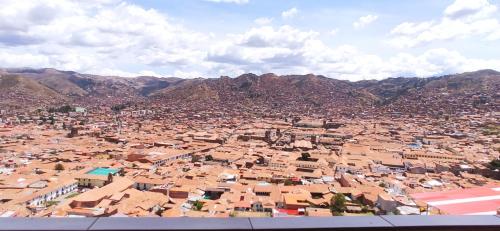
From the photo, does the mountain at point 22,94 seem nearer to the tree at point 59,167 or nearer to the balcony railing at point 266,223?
the tree at point 59,167

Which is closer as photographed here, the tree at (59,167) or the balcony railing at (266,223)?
the balcony railing at (266,223)

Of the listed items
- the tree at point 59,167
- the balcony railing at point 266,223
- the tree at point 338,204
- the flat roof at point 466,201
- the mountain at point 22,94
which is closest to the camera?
the balcony railing at point 266,223

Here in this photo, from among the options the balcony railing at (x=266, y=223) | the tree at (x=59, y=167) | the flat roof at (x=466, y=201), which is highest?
the balcony railing at (x=266, y=223)

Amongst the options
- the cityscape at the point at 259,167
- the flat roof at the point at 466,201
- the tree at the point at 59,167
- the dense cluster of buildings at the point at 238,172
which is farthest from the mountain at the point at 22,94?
the flat roof at the point at 466,201

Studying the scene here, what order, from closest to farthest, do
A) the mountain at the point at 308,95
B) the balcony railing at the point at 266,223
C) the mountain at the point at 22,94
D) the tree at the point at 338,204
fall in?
the balcony railing at the point at 266,223 < the tree at the point at 338,204 < the mountain at the point at 308,95 < the mountain at the point at 22,94

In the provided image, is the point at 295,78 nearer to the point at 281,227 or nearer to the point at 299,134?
the point at 299,134

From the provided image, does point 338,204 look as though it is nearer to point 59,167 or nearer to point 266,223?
point 266,223

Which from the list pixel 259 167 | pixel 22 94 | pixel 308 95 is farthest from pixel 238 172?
pixel 22 94
